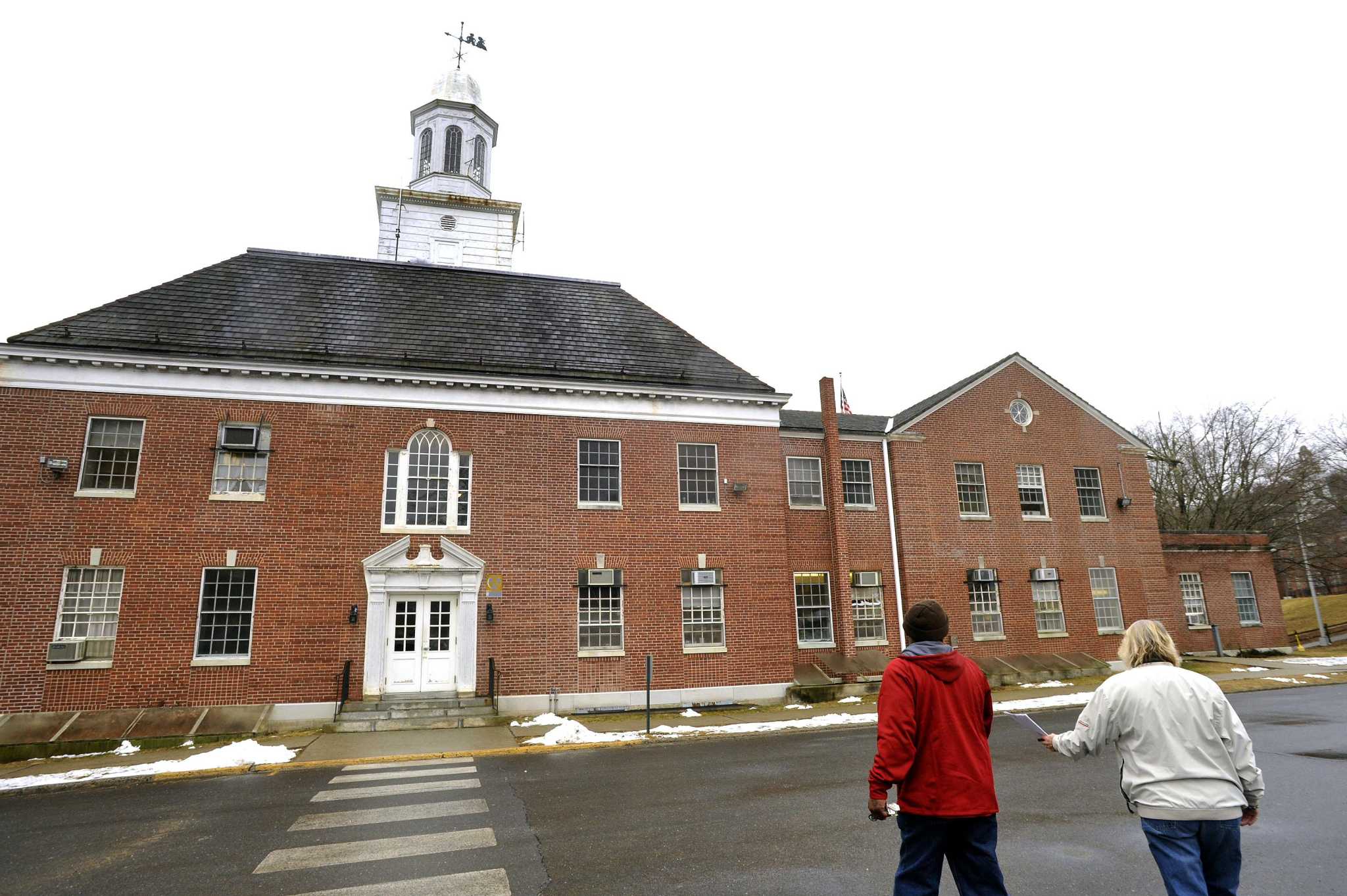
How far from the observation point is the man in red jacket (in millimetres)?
3676

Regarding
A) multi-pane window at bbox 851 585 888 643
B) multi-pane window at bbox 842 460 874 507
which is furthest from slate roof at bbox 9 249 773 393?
multi-pane window at bbox 851 585 888 643

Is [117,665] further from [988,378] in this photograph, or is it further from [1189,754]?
[988,378]

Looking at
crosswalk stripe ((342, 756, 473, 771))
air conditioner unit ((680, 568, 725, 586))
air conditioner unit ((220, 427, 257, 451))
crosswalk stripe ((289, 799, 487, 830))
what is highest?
air conditioner unit ((220, 427, 257, 451))

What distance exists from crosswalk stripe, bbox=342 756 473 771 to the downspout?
12868 mm

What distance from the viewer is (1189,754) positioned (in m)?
3.62

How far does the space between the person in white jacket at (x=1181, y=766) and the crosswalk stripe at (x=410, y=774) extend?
8794 mm

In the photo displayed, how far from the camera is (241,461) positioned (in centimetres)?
1559

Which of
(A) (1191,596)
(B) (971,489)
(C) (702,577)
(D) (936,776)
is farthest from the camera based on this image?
(A) (1191,596)

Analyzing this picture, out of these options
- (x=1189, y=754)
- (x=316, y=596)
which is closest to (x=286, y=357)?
(x=316, y=596)

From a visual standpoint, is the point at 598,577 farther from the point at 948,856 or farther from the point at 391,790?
the point at 948,856

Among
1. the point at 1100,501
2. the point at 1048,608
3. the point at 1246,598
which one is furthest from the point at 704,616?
the point at 1246,598

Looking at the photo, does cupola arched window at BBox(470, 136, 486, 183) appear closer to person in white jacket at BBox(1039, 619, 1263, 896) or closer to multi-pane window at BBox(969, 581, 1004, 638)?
multi-pane window at BBox(969, 581, 1004, 638)

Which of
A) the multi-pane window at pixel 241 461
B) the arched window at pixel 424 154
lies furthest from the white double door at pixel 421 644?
the arched window at pixel 424 154

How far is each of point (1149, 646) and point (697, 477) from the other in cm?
1450
